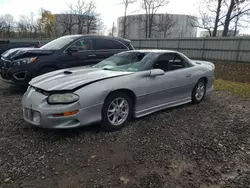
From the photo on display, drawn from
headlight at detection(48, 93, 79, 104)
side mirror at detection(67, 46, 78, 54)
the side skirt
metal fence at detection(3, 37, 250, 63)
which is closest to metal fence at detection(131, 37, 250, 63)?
metal fence at detection(3, 37, 250, 63)

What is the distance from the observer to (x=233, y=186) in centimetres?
271

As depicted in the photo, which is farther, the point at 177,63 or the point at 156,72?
the point at 177,63

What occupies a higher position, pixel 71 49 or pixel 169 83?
pixel 71 49

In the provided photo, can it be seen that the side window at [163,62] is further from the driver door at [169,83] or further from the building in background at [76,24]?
the building in background at [76,24]

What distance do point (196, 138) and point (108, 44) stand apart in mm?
4627

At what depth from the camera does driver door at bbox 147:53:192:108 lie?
14.4ft

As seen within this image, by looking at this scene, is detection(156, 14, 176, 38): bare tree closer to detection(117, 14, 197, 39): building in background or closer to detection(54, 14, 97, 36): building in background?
detection(117, 14, 197, 39): building in background

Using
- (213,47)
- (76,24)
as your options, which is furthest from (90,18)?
(213,47)

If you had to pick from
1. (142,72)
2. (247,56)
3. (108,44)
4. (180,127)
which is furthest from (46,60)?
(247,56)

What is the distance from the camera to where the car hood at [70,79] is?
354cm

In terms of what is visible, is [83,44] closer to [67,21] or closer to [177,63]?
[177,63]

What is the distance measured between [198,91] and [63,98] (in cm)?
341

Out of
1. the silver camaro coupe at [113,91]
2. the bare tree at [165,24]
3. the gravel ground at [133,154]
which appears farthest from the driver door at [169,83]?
the bare tree at [165,24]

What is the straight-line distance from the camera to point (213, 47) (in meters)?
16.1
